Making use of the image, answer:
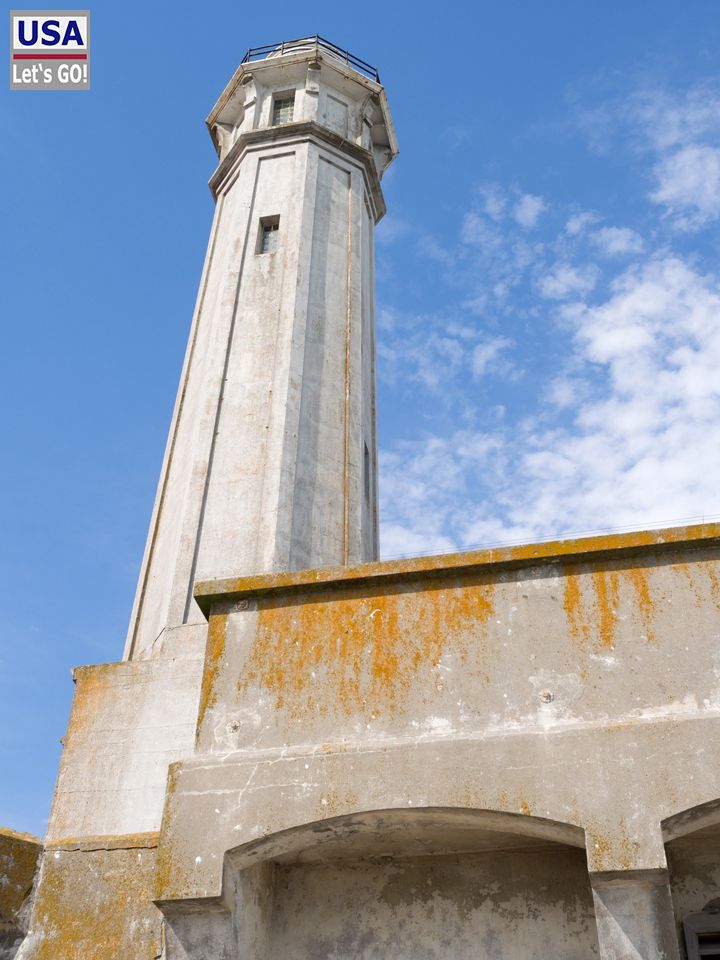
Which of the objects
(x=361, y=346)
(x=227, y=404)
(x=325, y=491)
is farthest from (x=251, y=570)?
(x=361, y=346)

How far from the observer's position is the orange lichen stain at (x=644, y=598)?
666 cm

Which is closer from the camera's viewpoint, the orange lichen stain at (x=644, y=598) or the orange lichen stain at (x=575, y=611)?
the orange lichen stain at (x=644, y=598)

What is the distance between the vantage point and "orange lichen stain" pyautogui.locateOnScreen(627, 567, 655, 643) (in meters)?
6.66

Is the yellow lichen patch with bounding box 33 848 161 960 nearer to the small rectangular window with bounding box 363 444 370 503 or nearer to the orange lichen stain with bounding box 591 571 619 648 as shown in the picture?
the orange lichen stain with bounding box 591 571 619 648

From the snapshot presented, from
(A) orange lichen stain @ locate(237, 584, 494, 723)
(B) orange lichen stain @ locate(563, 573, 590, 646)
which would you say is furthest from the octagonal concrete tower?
(B) orange lichen stain @ locate(563, 573, 590, 646)

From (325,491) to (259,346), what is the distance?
2251mm

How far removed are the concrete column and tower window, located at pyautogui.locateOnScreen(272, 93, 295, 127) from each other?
42.9 ft

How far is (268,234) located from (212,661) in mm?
8389

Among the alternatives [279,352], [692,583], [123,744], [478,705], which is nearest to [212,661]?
[478,705]

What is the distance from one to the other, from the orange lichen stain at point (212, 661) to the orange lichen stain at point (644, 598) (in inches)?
120

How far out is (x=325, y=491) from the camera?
11766mm

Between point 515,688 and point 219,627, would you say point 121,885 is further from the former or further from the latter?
point 515,688

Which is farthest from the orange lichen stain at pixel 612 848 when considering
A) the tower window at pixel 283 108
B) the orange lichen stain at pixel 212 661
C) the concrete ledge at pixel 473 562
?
the tower window at pixel 283 108

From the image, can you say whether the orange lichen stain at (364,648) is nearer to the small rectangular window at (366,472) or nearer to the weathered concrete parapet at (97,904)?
the weathered concrete parapet at (97,904)
